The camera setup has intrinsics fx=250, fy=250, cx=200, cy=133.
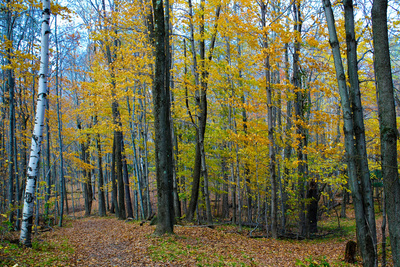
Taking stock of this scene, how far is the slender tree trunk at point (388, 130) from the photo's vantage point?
13.6 ft

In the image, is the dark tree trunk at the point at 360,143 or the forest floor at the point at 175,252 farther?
the forest floor at the point at 175,252

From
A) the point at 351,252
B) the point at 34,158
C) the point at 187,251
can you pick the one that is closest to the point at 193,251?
the point at 187,251

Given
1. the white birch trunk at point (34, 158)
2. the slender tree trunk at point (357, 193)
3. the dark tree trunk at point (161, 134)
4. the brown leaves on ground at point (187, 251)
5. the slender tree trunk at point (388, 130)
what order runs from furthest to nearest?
the dark tree trunk at point (161, 134)
the white birch trunk at point (34, 158)
the brown leaves on ground at point (187, 251)
the slender tree trunk at point (357, 193)
the slender tree trunk at point (388, 130)

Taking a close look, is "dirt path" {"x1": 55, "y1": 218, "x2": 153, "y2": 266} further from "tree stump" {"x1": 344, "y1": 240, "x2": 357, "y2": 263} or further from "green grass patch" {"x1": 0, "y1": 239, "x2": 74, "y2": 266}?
"tree stump" {"x1": 344, "y1": 240, "x2": 357, "y2": 263}

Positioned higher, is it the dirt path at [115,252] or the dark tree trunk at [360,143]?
the dark tree trunk at [360,143]

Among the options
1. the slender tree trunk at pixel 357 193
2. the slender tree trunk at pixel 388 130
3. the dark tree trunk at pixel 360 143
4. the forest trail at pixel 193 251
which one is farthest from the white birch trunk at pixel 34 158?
the slender tree trunk at pixel 388 130

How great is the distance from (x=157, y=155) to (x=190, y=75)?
22.1ft

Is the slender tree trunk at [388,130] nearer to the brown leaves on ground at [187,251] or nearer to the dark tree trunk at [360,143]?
the dark tree trunk at [360,143]

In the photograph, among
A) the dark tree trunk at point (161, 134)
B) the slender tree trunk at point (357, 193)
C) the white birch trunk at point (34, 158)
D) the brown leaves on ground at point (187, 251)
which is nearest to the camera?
the slender tree trunk at point (357, 193)

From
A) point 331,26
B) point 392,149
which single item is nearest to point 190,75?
point 331,26

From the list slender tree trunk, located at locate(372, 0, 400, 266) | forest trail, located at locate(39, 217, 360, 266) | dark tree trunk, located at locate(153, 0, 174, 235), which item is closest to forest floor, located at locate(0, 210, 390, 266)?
forest trail, located at locate(39, 217, 360, 266)

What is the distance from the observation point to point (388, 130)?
165 inches

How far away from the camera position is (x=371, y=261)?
491 cm

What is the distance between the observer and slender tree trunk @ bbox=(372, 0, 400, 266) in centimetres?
415
